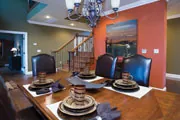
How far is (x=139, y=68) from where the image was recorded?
1.70 m

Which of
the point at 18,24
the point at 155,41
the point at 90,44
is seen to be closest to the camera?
the point at 155,41

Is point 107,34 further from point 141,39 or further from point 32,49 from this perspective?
point 32,49

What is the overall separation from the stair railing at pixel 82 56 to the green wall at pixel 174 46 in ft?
10.7

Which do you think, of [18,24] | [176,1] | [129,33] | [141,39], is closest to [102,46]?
[129,33]

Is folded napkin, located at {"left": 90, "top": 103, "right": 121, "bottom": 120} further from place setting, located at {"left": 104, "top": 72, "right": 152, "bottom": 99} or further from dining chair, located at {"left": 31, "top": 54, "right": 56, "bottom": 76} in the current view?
dining chair, located at {"left": 31, "top": 54, "right": 56, "bottom": 76}

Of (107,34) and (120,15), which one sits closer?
(120,15)

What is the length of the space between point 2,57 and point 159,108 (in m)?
11.9

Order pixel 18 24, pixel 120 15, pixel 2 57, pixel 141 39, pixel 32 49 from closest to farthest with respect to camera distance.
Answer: pixel 141 39 → pixel 120 15 → pixel 18 24 → pixel 32 49 → pixel 2 57

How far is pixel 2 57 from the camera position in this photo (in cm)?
981

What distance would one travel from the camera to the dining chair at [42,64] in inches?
83.0

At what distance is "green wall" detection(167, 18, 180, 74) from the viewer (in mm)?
4654

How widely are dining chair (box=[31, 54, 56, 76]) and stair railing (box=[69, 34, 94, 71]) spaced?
215 cm

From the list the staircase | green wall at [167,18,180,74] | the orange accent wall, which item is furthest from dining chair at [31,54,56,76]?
green wall at [167,18,180,74]

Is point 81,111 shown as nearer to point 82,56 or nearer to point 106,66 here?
point 106,66
